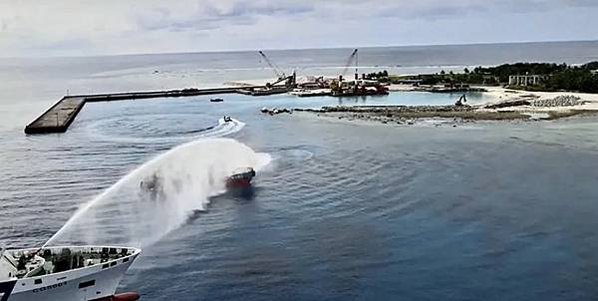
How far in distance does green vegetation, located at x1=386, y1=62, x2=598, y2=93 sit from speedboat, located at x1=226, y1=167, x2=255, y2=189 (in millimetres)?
80289

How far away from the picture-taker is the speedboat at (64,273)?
2858cm

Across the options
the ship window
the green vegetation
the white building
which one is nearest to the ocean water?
the ship window

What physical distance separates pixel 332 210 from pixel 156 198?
12.6 metres

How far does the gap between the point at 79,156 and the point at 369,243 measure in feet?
130

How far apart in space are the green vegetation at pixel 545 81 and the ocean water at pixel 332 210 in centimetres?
3815

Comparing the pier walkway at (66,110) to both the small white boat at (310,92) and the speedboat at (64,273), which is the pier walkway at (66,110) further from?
the speedboat at (64,273)

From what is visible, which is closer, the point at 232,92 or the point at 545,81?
the point at 545,81

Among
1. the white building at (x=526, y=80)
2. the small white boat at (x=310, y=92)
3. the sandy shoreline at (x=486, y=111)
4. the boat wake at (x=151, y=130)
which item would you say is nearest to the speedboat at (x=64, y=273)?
the boat wake at (x=151, y=130)

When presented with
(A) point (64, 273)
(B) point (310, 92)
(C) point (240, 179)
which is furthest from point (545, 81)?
(A) point (64, 273)

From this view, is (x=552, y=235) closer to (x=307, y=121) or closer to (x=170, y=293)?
(x=170, y=293)

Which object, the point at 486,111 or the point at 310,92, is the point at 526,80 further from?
the point at 310,92

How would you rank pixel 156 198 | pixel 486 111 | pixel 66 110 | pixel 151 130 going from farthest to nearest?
pixel 66 110 → pixel 486 111 → pixel 151 130 → pixel 156 198

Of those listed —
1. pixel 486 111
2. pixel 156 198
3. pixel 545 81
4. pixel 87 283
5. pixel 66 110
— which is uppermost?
pixel 545 81

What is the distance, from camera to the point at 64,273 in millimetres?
29219
